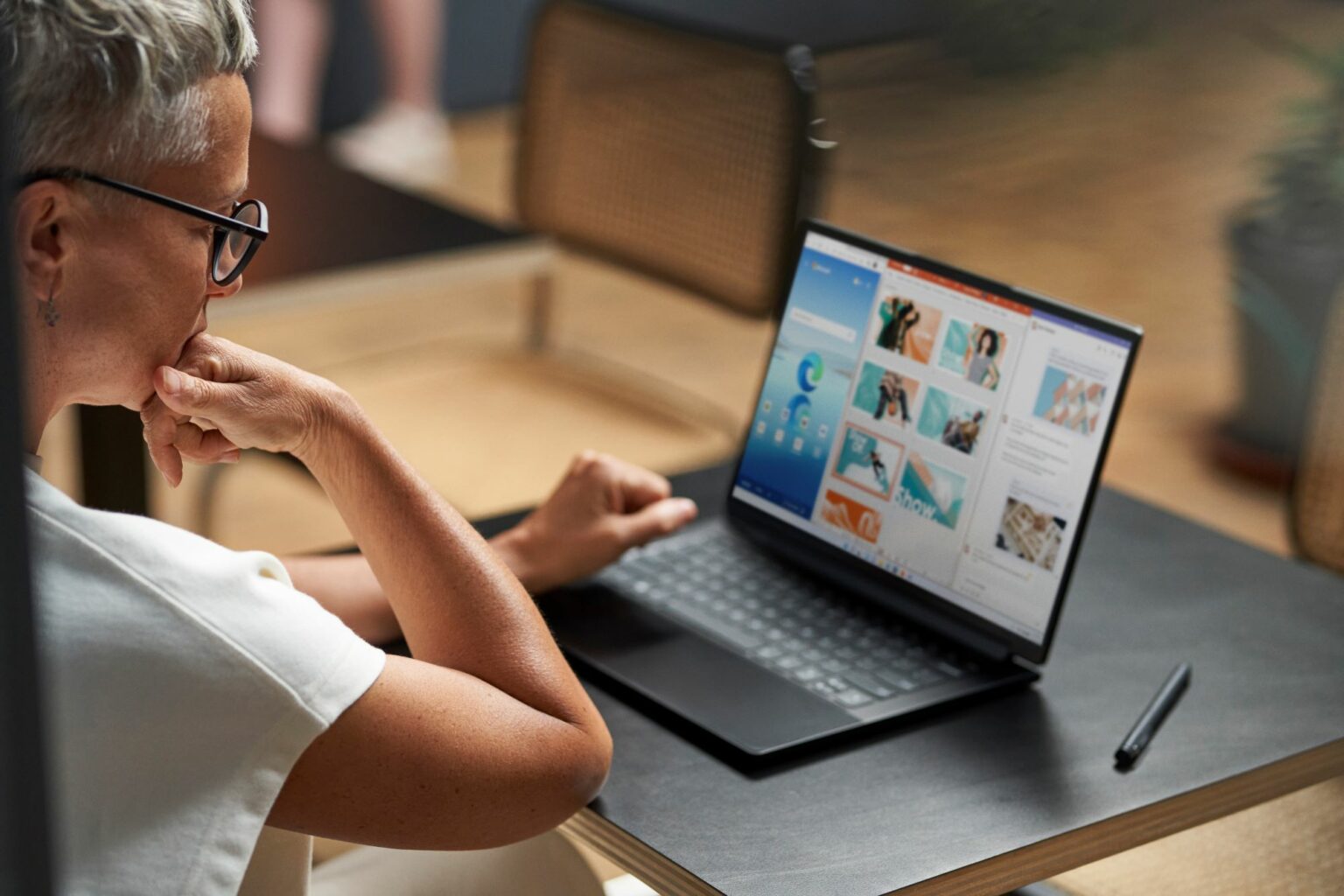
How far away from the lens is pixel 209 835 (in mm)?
880

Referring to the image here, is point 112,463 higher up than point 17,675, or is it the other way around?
point 17,675

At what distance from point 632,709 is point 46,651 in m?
0.48

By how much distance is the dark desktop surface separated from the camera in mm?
1043

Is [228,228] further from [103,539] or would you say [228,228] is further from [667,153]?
[667,153]

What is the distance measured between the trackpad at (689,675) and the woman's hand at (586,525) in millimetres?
30

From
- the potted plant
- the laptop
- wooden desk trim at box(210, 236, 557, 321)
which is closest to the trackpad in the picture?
the laptop

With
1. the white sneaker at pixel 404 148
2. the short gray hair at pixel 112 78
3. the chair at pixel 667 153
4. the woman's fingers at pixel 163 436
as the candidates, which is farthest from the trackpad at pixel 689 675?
the white sneaker at pixel 404 148

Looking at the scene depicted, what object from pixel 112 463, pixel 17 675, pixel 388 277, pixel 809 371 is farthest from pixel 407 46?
pixel 17 675

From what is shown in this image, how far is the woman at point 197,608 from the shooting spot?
0.85m

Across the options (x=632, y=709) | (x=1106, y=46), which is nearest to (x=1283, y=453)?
(x=1106, y=46)

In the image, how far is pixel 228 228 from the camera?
97 centimetres

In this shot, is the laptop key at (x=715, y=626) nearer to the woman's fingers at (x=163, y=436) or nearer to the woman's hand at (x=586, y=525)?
the woman's hand at (x=586, y=525)

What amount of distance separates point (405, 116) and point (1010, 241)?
1728 millimetres

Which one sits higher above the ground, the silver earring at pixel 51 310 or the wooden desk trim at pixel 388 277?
the silver earring at pixel 51 310
